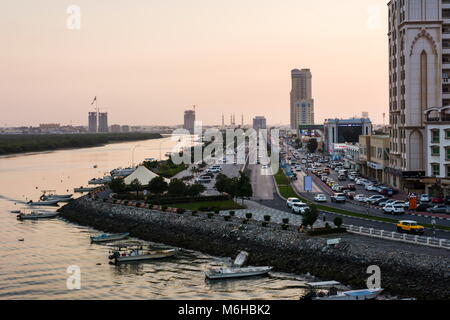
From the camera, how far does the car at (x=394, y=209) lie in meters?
35.8

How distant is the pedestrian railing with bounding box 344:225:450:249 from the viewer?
79.6 feet

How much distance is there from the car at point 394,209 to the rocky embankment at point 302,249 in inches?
336

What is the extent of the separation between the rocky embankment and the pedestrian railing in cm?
41

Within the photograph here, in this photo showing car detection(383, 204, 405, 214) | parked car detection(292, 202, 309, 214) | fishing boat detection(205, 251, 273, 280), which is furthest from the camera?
parked car detection(292, 202, 309, 214)

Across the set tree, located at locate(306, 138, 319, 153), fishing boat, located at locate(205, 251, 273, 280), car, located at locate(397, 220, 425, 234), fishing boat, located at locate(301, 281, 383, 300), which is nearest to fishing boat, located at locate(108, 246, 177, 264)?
fishing boat, located at locate(205, 251, 273, 280)

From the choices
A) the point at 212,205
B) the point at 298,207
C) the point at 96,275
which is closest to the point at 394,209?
the point at 298,207

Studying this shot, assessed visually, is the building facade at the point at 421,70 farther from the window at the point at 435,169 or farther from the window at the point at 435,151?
the window at the point at 435,151

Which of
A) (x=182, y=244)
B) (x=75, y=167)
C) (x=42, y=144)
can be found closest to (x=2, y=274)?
(x=182, y=244)

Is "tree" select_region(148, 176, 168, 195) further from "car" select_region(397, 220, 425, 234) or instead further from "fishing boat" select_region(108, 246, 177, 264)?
"car" select_region(397, 220, 425, 234)

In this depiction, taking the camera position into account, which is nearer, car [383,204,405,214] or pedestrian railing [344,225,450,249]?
pedestrian railing [344,225,450,249]

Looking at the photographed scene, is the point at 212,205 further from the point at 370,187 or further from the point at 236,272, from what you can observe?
the point at 236,272

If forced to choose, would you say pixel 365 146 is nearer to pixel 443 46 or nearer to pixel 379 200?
pixel 443 46

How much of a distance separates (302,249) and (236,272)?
12.4 ft

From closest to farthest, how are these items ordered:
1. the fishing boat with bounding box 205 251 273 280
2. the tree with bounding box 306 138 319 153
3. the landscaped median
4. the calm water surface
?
1. the calm water surface
2. the fishing boat with bounding box 205 251 273 280
3. the landscaped median
4. the tree with bounding box 306 138 319 153
